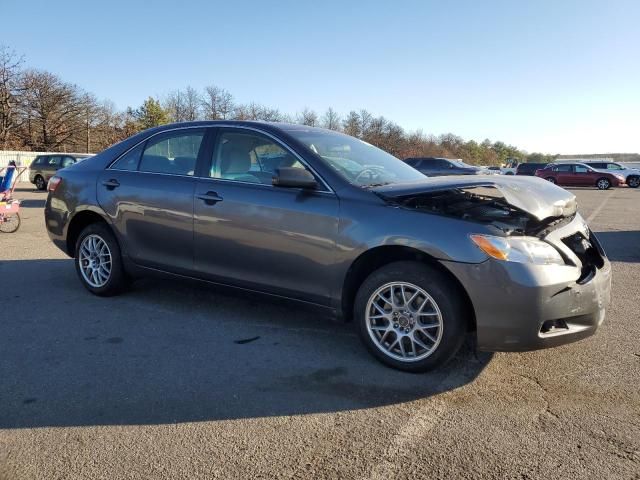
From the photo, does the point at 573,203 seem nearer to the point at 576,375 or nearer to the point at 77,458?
the point at 576,375

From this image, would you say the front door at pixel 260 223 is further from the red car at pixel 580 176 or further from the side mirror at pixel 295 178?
the red car at pixel 580 176

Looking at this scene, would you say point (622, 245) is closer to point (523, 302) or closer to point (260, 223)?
point (523, 302)

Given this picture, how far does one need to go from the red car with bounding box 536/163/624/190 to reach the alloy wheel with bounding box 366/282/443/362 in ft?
109

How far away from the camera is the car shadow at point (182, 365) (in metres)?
3.07

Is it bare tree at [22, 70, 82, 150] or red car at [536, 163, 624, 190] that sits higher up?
bare tree at [22, 70, 82, 150]

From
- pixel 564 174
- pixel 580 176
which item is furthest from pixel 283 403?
pixel 564 174

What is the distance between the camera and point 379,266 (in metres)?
3.77

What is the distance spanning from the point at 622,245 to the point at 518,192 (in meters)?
6.81

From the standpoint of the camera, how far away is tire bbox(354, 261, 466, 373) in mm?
3359

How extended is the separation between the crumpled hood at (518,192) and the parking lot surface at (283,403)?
1118 millimetres

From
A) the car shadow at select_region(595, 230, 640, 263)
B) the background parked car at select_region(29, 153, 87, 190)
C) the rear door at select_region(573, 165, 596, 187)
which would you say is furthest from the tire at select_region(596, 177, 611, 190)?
the background parked car at select_region(29, 153, 87, 190)

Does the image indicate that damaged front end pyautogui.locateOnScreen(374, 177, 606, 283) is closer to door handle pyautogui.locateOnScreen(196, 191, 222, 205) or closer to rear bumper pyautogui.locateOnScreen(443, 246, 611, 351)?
rear bumper pyautogui.locateOnScreen(443, 246, 611, 351)

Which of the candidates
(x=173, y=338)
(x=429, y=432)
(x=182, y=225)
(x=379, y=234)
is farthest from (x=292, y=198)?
(x=429, y=432)

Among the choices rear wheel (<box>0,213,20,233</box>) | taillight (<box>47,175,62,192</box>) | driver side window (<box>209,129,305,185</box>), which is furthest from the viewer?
rear wheel (<box>0,213,20,233</box>)
